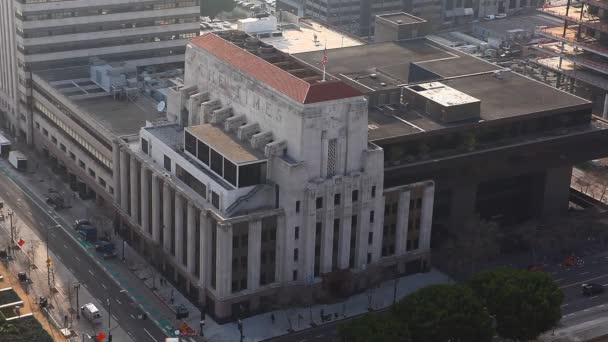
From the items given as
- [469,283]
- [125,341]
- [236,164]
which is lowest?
[125,341]

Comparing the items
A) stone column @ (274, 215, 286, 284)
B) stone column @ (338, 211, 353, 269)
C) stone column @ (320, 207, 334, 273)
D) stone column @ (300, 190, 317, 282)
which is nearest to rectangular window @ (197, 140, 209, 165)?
stone column @ (274, 215, 286, 284)

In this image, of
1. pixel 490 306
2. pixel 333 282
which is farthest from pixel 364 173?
pixel 490 306

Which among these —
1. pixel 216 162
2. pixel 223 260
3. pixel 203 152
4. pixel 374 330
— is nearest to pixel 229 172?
pixel 216 162

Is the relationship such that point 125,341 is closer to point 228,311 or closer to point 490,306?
point 228,311

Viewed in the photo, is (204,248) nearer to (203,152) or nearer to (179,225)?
(179,225)

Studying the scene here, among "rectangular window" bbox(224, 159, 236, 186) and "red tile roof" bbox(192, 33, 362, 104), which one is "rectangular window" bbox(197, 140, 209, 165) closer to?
"rectangular window" bbox(224, 159, 236, 186)

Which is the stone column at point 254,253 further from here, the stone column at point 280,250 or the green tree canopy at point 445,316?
the green tree canopy at point 445,316

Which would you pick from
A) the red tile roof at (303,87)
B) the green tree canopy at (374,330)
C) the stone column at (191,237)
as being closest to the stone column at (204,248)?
the stone column at (191,237)
